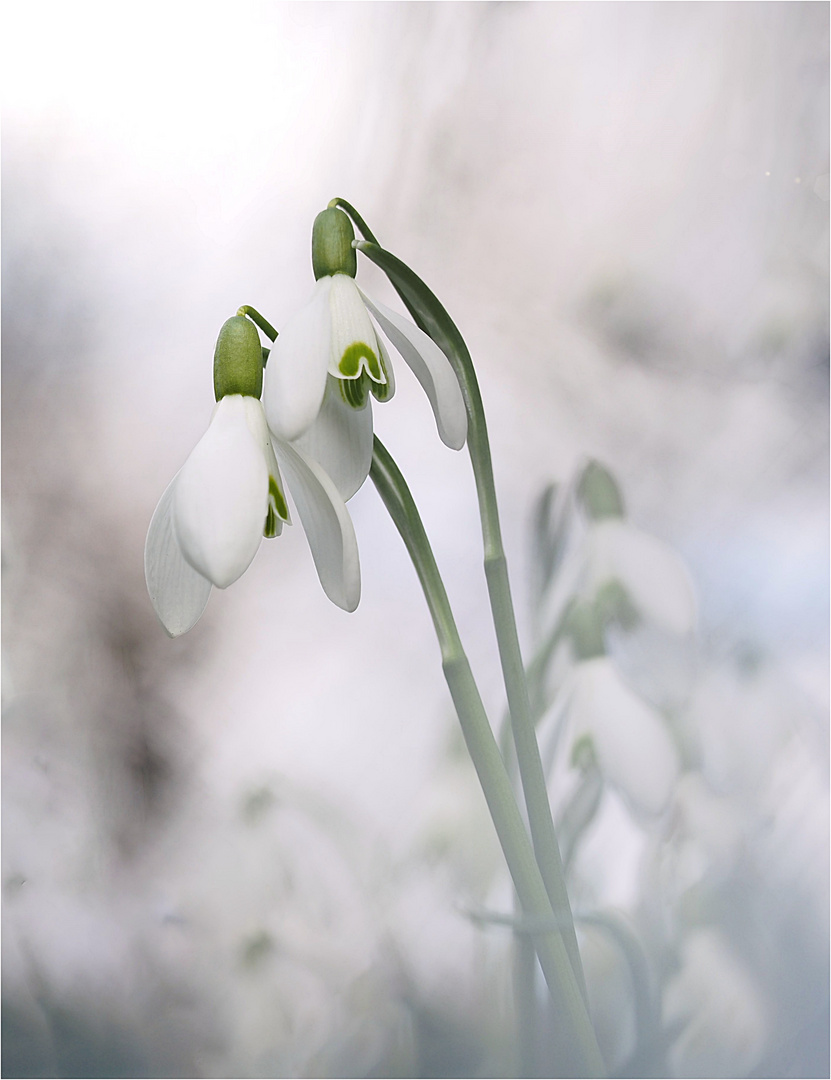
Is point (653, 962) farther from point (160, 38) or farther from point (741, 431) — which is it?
point (160, 38)

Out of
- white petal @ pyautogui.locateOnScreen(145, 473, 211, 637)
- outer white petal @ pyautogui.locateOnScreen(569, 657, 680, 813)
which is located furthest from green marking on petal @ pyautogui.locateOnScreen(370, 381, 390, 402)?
outer white petal @ pyautogui.locateOnScreen(569, 657, 680, 813)

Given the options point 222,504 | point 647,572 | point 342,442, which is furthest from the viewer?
point 647,572

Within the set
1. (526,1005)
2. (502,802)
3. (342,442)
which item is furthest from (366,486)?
(526,1005)

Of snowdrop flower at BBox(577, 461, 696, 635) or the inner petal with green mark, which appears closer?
the inner petal with green mark

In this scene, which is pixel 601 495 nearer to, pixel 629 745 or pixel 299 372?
pixel 629 745

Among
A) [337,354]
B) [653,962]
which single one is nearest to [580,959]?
[653,962]

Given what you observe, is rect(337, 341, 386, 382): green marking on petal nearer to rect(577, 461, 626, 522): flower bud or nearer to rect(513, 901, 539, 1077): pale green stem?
rect(577, 461, 626, 522): flower bud
